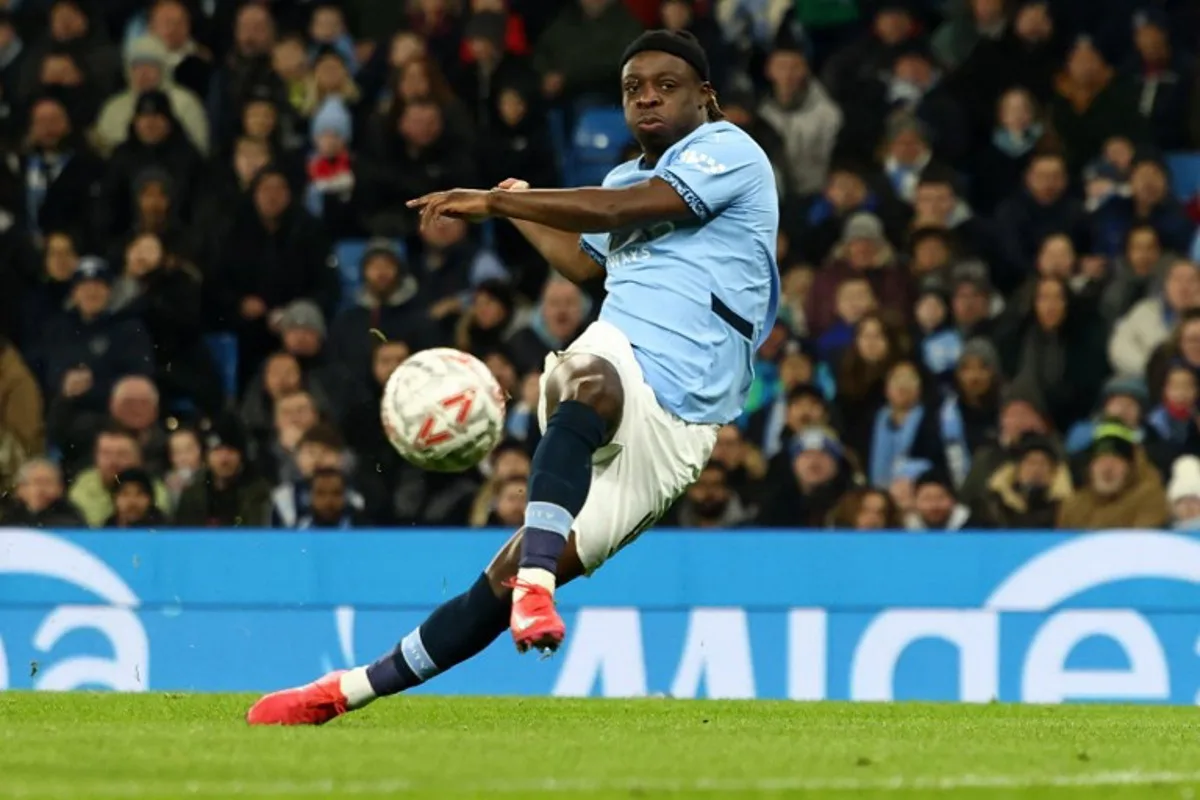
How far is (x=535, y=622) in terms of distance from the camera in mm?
6031

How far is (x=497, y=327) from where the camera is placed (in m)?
12.7

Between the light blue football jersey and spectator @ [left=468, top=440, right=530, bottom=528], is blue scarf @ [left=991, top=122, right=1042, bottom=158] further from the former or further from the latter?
the light blue football jersey

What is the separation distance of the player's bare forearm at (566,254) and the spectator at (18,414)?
5.96 meters

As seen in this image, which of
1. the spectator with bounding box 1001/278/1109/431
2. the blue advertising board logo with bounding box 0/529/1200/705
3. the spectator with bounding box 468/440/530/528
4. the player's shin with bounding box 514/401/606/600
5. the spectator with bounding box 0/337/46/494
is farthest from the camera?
the spectator with bounding box 0/337/46/494

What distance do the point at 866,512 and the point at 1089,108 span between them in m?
3.42

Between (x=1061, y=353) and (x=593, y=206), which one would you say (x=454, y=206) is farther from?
(x=1061, y=353)

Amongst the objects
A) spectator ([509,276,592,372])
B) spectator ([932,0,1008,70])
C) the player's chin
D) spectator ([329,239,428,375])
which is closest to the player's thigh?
the player's chin

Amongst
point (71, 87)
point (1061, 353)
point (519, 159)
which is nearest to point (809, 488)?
→ point (1061, 353)

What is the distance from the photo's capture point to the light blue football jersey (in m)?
6.58

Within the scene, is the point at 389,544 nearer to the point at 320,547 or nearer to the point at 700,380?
the point at 320,547

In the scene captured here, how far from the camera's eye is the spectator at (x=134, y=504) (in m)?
11.7

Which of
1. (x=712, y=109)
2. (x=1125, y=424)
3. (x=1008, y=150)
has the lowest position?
(x=1125, y=424)

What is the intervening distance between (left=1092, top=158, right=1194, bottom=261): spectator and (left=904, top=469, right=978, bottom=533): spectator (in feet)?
7.05

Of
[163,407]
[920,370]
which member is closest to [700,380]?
[920,370]
